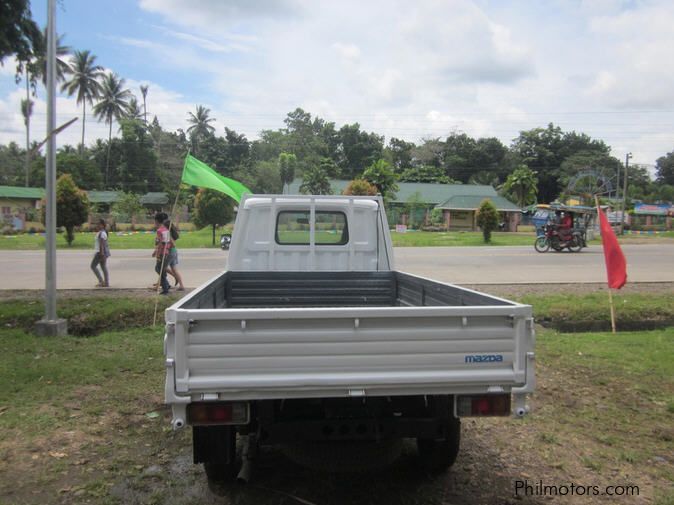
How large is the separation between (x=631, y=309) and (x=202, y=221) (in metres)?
24.6

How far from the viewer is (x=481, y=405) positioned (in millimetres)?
3104

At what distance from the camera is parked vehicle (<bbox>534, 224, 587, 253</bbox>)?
77.0 feet

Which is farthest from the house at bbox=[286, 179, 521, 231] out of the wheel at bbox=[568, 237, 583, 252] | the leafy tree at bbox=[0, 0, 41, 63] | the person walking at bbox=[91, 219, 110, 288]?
the leafy tree at bbox=[0, 0, 41, 63]

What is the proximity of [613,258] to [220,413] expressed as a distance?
684cm

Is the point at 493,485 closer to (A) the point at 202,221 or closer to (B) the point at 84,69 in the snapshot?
(A) the point at 202,221

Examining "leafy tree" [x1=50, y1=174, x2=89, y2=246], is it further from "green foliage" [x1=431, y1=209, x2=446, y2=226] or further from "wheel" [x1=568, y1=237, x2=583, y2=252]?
"green foliage" [x1=431, y1=209, x2=446, y2=226]

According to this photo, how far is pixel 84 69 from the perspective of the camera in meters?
59.7

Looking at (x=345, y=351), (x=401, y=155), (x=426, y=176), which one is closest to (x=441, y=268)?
(x=345, y=351)

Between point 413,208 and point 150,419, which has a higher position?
point 413,208

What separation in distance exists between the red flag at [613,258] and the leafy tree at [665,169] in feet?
309

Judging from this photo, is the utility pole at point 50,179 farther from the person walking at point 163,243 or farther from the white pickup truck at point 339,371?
the white pickup truck at point 339,371

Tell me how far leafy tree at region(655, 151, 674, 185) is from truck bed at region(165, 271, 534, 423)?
10026cm

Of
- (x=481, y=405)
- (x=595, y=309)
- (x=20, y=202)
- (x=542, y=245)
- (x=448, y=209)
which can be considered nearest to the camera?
(x=481, y=405)

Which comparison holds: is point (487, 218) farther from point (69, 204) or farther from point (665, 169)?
point (665, 169)
